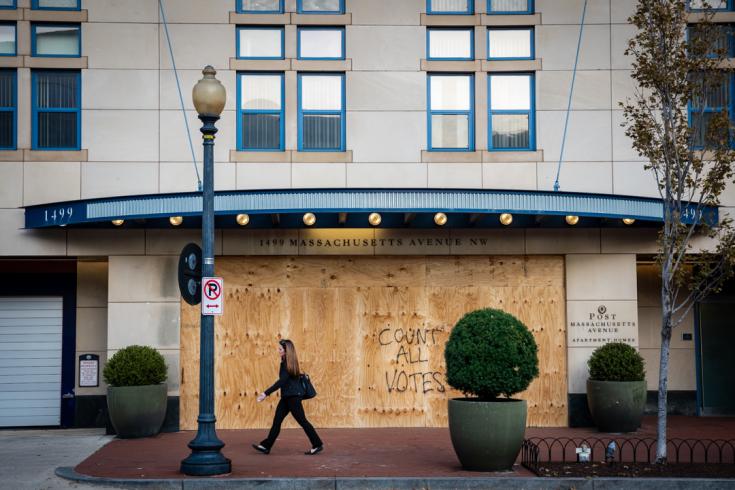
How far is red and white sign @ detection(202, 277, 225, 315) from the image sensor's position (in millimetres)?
13008

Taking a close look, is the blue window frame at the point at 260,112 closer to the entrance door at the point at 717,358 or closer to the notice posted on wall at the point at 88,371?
the notice posted on wall at the point at 88,371

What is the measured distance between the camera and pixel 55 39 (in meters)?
18.6

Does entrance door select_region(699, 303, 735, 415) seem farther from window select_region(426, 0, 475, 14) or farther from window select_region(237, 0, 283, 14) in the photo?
window select_region(237, 0, 283, 14)

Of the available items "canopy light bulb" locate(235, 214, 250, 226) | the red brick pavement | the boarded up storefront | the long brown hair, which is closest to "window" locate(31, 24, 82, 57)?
"canopy light bulb" locate(235, 214, 250, 226)

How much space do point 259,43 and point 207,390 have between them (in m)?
8.15

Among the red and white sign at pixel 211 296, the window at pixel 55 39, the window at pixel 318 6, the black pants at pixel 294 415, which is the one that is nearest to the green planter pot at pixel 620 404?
the black pants at pixel 294 415

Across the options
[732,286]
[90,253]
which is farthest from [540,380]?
[90,253]

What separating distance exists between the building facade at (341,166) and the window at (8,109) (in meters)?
0.03

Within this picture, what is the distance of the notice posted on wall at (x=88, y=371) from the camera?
1919cm

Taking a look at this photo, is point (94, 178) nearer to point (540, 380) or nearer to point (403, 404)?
point (403, 404)

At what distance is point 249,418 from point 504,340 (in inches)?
273

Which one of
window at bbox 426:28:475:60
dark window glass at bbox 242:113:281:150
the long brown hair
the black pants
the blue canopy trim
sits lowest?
the black pants

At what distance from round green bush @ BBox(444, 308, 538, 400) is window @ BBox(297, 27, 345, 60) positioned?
7547mm

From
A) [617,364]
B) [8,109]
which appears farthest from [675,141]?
[8,109]
